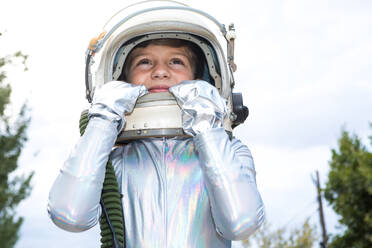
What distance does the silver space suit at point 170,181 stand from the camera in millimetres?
1846

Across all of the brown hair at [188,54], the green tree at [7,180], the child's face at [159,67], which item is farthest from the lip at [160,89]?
the green tree at [7,180]

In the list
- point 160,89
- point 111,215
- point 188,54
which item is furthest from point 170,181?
point 188,54

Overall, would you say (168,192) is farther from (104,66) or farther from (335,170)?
(335,170)

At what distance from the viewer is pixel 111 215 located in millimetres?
1950

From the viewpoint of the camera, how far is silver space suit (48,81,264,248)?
6.06ft

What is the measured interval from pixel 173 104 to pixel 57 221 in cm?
71

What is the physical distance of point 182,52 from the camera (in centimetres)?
251

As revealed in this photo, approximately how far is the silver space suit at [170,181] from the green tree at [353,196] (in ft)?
58.0

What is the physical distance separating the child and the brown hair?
1.10 feet

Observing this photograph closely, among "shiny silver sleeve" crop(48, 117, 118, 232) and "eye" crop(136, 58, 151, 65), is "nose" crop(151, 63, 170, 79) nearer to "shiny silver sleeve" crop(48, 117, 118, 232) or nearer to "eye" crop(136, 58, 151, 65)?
"eye" crop(136, 58, 151, 65)

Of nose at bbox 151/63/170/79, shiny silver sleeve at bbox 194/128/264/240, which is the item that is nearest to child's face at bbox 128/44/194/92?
nose at bbox 151/63/170/79

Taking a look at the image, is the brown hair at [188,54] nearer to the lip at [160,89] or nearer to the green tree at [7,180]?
the lip at [160,89]

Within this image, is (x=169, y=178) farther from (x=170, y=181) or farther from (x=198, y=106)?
(x=198, y=106)

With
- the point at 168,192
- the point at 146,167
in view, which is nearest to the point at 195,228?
the point at 168,192
